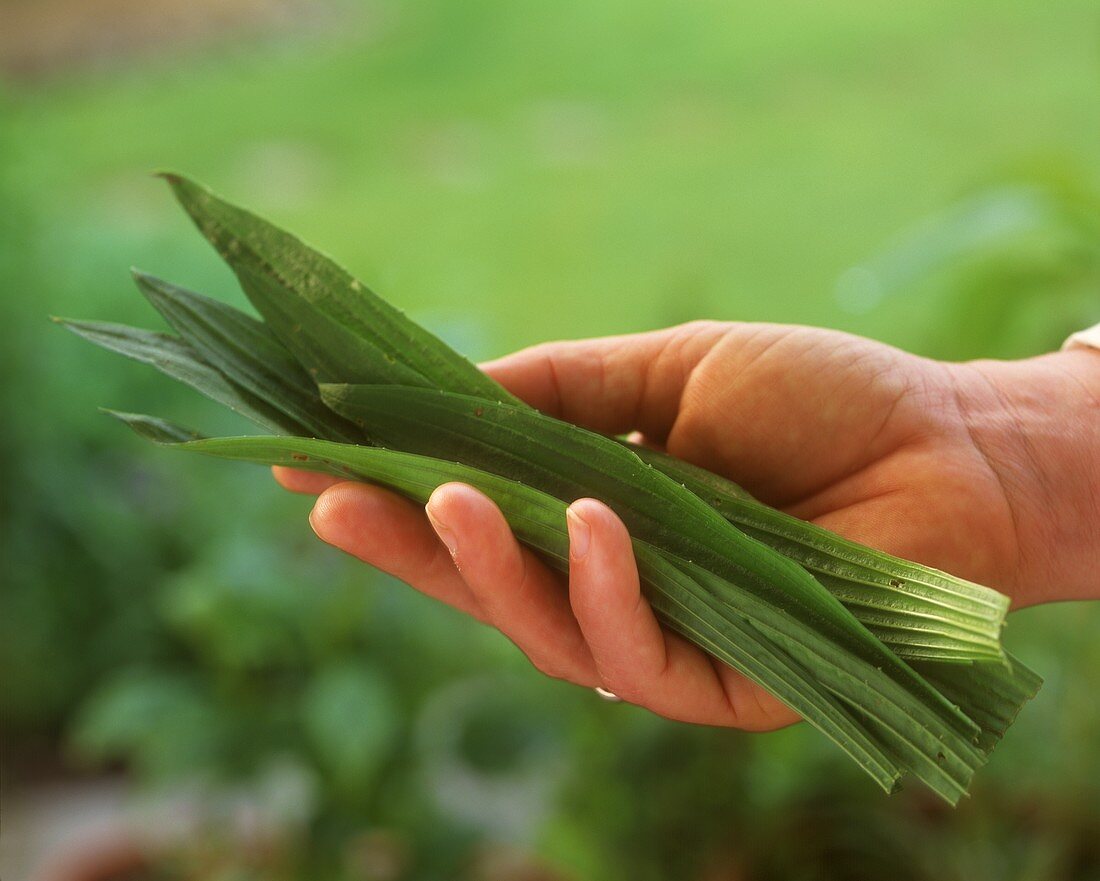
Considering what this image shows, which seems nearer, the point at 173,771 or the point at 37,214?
the point at 173,771

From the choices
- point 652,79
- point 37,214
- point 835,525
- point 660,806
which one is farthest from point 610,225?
point 835,525

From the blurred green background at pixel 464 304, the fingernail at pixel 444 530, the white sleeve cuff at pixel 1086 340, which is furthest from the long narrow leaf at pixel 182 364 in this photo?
the white sleeve cuff at pixel 1086 340

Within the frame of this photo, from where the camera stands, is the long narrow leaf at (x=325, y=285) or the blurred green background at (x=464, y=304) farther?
the blurred green background at (x=464, y=304)

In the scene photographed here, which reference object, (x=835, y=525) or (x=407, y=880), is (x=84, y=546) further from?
(x=835, y=525)

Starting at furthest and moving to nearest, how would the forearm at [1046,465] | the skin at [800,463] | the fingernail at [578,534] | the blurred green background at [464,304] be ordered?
the blurred green background at [464,304]
the forearm at [1046,465]
the skin at [800,463]
the fingernail at [578,534]

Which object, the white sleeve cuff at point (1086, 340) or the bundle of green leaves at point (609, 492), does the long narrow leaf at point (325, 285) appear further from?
the white sleeve cuff at point (1086, 340)

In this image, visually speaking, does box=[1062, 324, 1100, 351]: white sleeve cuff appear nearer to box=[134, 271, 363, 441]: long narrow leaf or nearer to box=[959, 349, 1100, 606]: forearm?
box=[959, 349, 1100, 606]: forearm

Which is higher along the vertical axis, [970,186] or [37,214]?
[37,214]

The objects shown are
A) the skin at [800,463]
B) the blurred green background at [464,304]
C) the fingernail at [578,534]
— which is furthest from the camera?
the blurred green background at [464,304]

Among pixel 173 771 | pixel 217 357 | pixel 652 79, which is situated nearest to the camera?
pixel 217 357
